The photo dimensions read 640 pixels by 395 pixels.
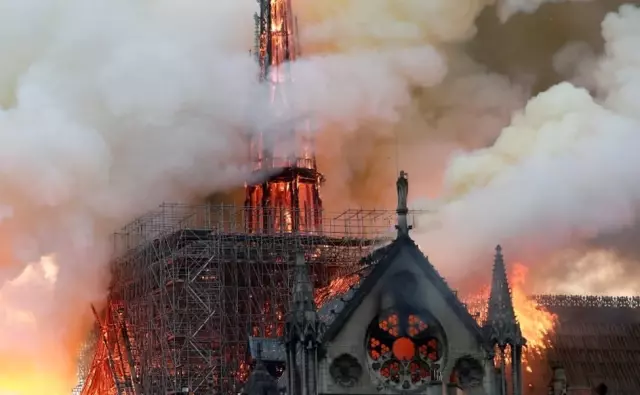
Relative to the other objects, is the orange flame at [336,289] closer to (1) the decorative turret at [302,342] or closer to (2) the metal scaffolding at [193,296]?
(1) the decorative turret at [302,342]

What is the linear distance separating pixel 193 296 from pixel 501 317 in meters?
29.6

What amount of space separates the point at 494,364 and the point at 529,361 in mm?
27840

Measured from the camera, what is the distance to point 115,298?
90688 mm

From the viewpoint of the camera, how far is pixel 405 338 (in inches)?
2227

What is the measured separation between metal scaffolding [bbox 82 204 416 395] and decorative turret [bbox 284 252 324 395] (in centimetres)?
2256

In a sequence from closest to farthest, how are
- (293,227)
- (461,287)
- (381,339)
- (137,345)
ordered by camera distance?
(381,339) → (461,287) → (137,345) → (293,227)

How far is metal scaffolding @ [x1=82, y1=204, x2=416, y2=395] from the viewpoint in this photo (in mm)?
81438

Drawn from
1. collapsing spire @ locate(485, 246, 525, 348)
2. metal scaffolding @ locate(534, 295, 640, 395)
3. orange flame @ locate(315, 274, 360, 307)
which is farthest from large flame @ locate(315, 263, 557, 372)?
collapsing spire @ locate(485, 246, 525, 348)

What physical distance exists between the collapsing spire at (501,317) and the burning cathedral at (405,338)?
4cm

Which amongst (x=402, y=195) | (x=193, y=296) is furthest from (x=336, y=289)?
(x=193, y=296)

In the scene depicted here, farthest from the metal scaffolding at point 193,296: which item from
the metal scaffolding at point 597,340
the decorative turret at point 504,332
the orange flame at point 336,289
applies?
the decorative turret at point 504,332

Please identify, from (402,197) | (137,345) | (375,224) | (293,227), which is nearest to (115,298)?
(137,345)

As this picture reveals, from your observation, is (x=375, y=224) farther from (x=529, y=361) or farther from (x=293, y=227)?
(x=529, y=361)

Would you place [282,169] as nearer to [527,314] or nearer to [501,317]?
[527,314]
